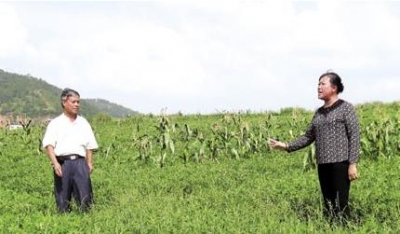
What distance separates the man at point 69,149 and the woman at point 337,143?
4020 millimetres

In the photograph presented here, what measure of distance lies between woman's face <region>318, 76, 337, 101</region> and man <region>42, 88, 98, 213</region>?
4022 mm

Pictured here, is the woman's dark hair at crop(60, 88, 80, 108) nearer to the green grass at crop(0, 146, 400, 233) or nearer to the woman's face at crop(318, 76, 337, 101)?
the green grass at crop(0, 146, 400, 233)

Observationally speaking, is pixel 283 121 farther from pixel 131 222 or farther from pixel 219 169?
pixel 131 222

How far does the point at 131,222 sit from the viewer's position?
8.34 m

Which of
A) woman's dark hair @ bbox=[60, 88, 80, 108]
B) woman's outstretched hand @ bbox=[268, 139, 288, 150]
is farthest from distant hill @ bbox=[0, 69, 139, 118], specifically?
woman's outstretched hand @ bbox=[268, 139, 288, 150]

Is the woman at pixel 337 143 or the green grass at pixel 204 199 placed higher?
the woman at pixel 337 143

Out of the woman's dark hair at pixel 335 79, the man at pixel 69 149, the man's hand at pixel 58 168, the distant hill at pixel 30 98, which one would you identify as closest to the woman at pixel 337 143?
the woman's dark hair at pixel 335 79

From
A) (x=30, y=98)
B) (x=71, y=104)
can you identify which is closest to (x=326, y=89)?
(x=71, y=104)

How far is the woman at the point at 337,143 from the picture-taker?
9.04 metres

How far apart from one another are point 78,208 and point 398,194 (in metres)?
5.28

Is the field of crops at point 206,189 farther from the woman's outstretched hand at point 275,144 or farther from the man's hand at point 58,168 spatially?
the woman's outstretched hand at point 275,144

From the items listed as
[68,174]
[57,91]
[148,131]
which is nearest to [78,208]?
[68,174]

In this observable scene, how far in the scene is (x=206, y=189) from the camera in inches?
504

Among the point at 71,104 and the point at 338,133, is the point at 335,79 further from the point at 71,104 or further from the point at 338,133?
the point at 71,104
